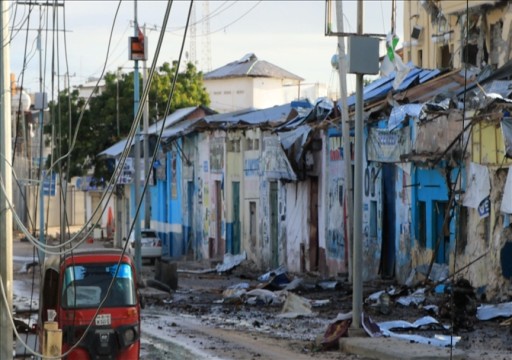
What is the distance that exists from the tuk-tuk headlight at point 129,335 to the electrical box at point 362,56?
593 centimetres

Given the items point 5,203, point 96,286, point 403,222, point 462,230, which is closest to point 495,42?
point 403,222

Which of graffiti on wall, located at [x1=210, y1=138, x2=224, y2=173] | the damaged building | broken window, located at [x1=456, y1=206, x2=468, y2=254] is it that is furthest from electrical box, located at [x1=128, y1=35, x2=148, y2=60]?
graffiti on wall, located at [x1=210, y1=138, x2=224, y2=173]

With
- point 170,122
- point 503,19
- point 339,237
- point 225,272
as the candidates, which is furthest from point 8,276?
point 170,122

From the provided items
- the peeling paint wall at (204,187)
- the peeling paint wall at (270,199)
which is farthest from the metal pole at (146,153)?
the peeling paint wall at (270,199)

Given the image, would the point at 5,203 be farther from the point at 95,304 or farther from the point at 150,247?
the point at 150,247

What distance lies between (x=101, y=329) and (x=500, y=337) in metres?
7.06

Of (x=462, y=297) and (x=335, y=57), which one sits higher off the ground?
(x=335, y=57)

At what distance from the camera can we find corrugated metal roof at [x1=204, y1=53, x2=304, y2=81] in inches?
3297

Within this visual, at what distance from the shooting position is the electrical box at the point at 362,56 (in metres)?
20.4

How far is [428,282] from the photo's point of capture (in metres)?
27.9

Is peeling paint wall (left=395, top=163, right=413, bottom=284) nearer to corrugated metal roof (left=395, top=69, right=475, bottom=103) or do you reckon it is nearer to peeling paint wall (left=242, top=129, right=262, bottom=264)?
corrugated metal roof (left=395, top=69, right=475, bottom=103)

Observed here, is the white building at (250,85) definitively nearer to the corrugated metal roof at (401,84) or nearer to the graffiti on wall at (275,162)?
the graffiti on wall at (275,162)

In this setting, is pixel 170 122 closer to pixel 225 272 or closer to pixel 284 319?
pixel 225 272

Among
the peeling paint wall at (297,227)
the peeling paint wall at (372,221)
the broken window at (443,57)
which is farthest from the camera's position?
the broken window at (443,57)
